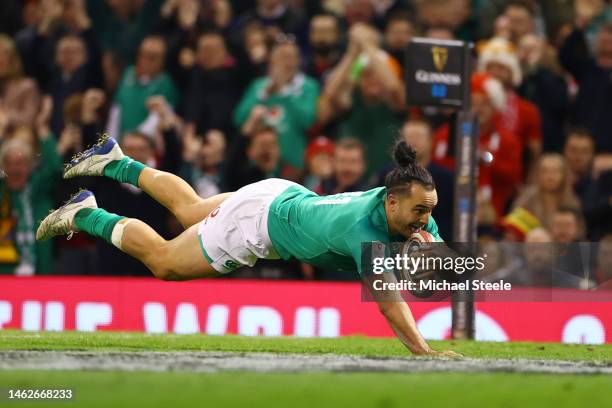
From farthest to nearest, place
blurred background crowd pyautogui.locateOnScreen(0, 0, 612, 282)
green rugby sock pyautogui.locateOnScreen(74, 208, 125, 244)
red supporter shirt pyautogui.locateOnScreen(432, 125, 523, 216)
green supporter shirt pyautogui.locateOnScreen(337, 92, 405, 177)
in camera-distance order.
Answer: green supporter shirt pyautogui.locateOnScreen(337, 92, 405, 177) < red supporter shirt pyautogui.locateOnScreen(432, 125, 523, 216) < blurred background crowd pyautogui.locateOnScreen(0, 0, 612, 282) < green rugby sock pyautogui.locateOnScreen(74, 208, 125, 244)

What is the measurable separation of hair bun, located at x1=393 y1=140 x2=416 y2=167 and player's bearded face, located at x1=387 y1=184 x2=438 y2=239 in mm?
238

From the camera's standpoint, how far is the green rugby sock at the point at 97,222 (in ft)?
35.2

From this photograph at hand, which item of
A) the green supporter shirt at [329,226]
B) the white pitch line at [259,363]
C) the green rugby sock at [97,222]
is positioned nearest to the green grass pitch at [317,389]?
the white pitch line at [259,363]

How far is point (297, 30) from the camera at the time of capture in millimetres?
17062

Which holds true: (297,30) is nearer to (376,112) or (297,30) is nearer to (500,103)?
(376,112)

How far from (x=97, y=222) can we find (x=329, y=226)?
8.20 feet

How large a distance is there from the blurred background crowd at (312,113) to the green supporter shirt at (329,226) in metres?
4.41

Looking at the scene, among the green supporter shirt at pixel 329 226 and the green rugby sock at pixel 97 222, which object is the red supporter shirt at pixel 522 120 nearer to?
the green supporter shirt at pixel 329 226

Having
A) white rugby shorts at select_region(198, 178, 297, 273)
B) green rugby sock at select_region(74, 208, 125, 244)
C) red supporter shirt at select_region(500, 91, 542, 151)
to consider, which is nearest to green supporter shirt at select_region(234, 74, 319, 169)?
red supporter shirt at select_region(500, 91, 542, 151)

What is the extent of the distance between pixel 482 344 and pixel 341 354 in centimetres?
231

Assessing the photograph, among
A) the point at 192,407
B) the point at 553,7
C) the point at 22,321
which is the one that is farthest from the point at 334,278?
the point at 192,407

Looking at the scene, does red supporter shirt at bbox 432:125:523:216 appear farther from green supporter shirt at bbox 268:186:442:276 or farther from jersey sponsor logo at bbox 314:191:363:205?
jersey sponsor logo at bbox 314:191:363:205

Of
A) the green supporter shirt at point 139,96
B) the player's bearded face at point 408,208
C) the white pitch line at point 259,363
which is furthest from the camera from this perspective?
the green supporter shirt at point 139,96

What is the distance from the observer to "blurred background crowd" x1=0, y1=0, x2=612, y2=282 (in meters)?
14.8
